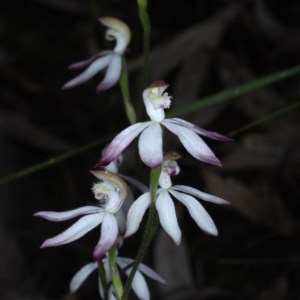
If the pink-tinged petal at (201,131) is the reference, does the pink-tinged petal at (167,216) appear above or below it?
below

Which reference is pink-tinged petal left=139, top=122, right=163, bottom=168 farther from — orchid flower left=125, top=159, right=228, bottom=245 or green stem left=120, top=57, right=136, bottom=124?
green stem left=120, top=57, right=136, bottom=124

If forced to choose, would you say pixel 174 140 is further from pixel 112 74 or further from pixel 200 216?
pixel 200 216

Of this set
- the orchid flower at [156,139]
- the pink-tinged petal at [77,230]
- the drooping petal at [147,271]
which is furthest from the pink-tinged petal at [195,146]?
the drooping petal at [147,271]

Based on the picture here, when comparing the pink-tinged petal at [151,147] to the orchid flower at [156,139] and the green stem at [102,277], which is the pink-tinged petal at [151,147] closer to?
the orchid flower at [156,139]

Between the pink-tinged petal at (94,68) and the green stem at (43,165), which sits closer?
the pink-tinged petal at (94,68)

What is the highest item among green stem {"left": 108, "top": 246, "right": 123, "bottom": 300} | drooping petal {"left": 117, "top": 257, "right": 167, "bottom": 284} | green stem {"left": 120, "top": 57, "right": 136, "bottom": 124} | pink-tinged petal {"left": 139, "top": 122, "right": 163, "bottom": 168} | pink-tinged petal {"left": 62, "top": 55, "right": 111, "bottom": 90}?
pink-tinged petal {"left": 62, "top": 55, "right": 111, "bottom": 90}

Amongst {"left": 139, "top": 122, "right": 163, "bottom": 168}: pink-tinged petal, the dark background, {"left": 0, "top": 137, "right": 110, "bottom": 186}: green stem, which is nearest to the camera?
{"left": 139, "top": 122, "right": 163, "bottom": 168}: pink-tinged petal

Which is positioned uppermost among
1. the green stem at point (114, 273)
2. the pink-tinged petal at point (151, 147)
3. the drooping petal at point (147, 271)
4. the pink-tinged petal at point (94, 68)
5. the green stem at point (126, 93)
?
the pink-tinged petal at point (94, 68)

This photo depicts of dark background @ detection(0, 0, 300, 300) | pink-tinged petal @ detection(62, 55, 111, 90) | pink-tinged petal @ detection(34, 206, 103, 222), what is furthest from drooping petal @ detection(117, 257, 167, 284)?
dark background @ detection(0, 0, 300, 300)

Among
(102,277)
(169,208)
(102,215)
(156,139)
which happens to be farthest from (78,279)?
(156,139)
